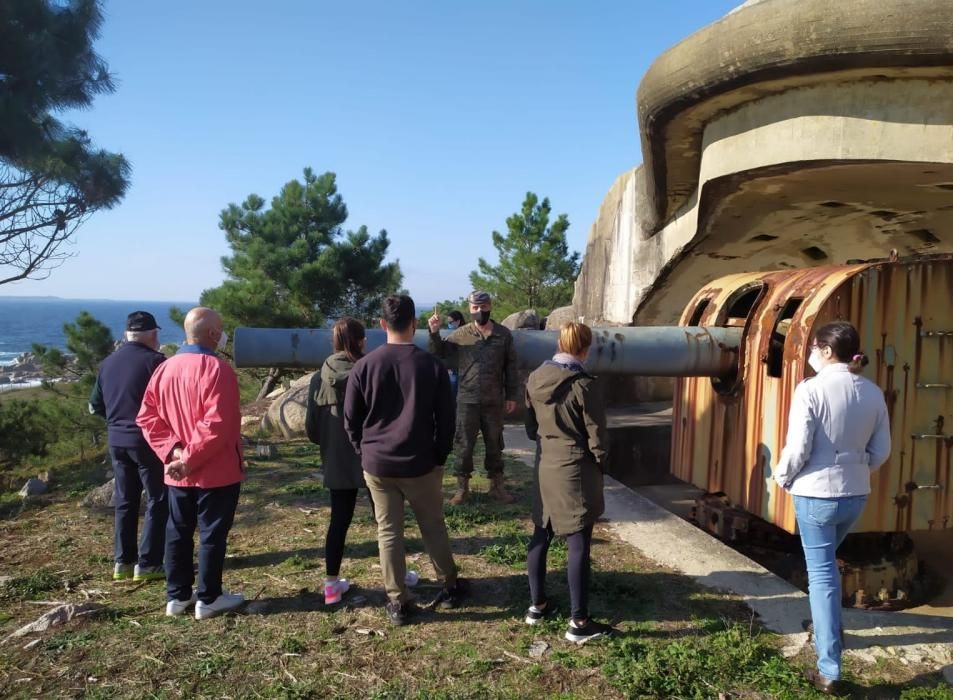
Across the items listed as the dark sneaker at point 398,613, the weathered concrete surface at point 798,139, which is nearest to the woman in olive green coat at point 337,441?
the dark sneaker at point 398,613

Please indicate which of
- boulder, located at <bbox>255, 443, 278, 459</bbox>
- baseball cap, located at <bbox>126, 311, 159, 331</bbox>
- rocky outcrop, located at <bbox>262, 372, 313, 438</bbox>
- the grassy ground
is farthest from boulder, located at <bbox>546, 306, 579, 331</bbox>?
baseball cap, located at <bbox>126, 311, 159, 331</bbox>

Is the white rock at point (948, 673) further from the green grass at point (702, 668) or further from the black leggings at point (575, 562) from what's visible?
the black leggings at point (575, 562)

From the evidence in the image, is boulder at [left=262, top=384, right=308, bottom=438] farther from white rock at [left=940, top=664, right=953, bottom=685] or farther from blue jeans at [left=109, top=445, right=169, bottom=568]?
white rock at [left=940, top=664, right=953, bottom=685]

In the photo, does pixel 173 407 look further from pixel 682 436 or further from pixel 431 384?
pixel 682 436

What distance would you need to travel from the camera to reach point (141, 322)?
4219 millimetres

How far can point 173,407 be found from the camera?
356 centimetres

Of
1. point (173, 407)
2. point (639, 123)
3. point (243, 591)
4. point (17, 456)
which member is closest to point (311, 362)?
point (173, 407)

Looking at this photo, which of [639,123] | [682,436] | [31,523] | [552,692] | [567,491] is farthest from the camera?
[639,123]

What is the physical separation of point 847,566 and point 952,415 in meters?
1.22

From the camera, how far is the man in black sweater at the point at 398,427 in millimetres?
3401

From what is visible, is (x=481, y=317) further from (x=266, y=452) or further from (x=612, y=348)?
(x=266, y=452)

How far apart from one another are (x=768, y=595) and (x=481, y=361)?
2.53 metres

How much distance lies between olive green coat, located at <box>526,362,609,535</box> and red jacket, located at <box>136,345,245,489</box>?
1.57 meters

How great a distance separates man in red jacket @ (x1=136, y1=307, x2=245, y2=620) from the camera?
351 centimetres
